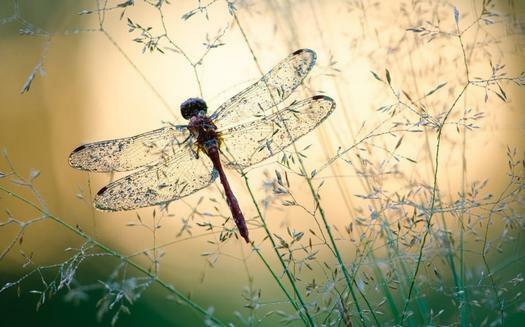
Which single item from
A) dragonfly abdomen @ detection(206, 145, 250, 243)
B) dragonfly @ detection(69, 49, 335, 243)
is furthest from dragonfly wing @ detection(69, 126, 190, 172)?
dragonfly abdomen @ detection(206, 145, 250, 243)

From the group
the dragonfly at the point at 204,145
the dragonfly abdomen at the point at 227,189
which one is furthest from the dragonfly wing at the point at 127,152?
the dragonfly abdomen at the point at 227,189

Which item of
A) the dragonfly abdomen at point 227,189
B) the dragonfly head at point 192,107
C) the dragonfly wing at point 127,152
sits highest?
the dragonfly head at point 192,107

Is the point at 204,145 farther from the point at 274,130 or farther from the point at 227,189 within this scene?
the point at 274,130

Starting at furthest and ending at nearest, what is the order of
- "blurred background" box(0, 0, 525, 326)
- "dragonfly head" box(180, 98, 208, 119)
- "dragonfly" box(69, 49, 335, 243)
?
"dragonfly head" box(180, 98, 208, 119) < "dragonfly" box(69, 49, 335, 243) < "blurred background" box(0, 0, 525, 326)

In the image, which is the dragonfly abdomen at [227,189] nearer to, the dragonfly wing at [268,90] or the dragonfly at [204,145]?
the dragonfly at [204,145]

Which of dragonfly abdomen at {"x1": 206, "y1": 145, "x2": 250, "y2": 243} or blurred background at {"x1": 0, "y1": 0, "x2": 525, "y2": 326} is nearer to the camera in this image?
blurred background at {"x1": 0, "y1": 0, "x2": 525, "y2": 326}

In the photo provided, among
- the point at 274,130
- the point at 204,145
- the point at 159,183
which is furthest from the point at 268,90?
the point at 159,183

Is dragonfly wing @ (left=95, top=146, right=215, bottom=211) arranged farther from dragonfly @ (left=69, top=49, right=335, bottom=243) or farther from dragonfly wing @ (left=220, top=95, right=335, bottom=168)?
dragonfly wing @ (left=220, top=95, right=335, bottom=168)
